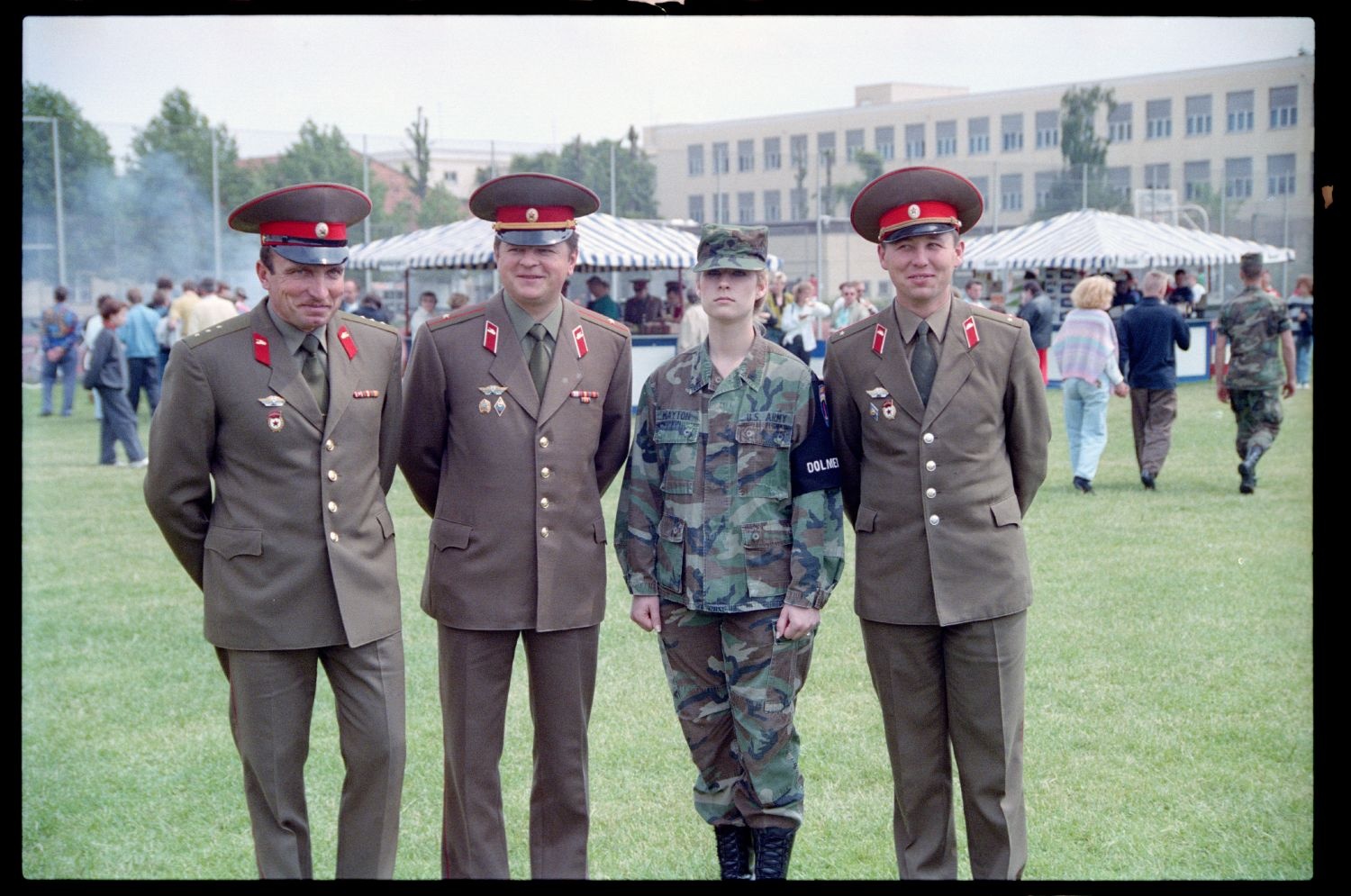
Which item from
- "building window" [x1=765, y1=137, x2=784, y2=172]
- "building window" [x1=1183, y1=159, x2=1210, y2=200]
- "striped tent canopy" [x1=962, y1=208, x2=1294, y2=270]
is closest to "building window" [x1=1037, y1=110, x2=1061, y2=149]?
"building window" [x1=1183, y1=159, x2=1210, y2=200]

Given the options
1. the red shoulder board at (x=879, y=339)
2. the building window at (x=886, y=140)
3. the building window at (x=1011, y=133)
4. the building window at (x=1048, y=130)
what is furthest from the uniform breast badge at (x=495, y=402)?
the building window at (x=886, y=140)

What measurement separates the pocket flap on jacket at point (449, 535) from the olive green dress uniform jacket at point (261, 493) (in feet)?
0.83

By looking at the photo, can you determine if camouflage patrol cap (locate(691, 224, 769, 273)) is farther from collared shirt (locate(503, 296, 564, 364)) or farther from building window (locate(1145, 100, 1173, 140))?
building window (locate(1145, 100, 1173, 140))

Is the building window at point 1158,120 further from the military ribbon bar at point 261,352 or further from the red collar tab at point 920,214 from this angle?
the military ribbon bar at point 261,352

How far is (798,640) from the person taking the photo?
406cm

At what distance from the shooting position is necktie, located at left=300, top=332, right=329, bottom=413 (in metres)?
3.81

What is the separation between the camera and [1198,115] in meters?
28.4

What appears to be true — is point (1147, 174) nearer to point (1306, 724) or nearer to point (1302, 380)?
point (1302, 380)

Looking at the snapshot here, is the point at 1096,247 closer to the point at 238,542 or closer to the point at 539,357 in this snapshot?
the point at 539,357

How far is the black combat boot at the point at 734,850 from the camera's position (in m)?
4.18

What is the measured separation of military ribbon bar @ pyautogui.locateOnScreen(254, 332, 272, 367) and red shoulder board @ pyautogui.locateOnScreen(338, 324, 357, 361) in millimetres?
215

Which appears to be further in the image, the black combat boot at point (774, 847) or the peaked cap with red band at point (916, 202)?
the black combat boot at point (774, 847)

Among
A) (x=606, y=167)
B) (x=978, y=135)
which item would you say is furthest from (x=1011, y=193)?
(x=606, y=167)
